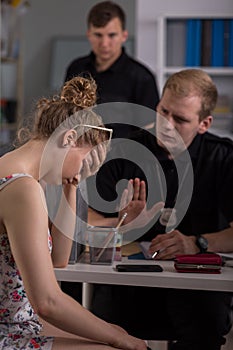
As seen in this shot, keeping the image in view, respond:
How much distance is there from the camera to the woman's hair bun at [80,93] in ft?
5.90

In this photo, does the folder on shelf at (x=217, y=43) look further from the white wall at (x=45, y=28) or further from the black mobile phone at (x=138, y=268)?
the black mobile phone at (x=138, y=268)

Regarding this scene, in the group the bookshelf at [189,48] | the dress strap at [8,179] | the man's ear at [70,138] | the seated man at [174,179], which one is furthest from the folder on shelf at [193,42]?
the dress strap at [8,179]

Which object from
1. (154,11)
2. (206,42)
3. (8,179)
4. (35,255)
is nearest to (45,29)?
(154,11)

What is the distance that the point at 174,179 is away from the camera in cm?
248

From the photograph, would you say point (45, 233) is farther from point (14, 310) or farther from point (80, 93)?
point (80, 93)

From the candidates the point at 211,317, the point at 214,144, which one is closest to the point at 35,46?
the point at 214,144

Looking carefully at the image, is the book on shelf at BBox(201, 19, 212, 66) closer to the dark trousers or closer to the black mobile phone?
the dark trousers

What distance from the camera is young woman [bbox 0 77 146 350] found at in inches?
57.5

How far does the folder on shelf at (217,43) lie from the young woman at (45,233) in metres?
2.86

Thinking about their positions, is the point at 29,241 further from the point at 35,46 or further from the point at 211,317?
the point at 35,46

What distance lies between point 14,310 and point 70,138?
435mm

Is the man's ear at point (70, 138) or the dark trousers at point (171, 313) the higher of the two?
the man's ear at point (70, 138)

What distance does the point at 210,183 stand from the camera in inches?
97.2

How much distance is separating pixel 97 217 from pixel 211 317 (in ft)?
1.69
